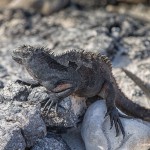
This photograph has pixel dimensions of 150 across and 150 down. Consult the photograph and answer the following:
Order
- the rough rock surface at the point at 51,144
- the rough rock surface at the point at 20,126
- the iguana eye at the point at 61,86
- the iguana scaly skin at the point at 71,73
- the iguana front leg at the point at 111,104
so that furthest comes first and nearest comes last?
1. the iguana front leg at the point at 111,104
2. the iguana eye at the point at 61,86
3. the iguana scaly skin at the point at 71,73
4. the rough rock surface at the point at 51,144
5. the rough rock surface at the point at 20,126

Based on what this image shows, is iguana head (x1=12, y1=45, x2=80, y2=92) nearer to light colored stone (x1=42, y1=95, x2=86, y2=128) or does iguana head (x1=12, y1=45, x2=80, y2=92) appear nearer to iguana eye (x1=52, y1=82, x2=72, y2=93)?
iguana eye (x1=52, y1=82, x2=72, y2=93)

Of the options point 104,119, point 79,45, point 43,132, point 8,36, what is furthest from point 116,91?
point 8,36

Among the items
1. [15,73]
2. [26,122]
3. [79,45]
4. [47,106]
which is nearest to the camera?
[26,122]

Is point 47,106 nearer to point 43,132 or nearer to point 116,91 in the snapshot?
point 43,132

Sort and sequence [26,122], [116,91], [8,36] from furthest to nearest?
[8,36], [116,91], [26,122]

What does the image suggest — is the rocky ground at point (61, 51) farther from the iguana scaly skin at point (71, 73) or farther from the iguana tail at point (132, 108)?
the iguana tail at point (132, 108)

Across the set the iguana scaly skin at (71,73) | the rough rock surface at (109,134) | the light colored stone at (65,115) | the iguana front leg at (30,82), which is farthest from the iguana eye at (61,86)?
the rough rock surface at (109,134)

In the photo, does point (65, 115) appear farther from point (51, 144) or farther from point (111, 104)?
point (111, 104)

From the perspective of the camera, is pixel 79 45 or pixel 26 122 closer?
pixel 26 122
